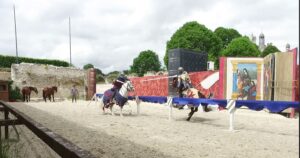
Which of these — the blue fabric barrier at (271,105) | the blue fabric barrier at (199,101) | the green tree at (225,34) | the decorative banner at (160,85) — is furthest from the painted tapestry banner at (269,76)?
the green tree at (225,34)

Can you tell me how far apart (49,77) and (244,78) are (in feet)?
68.8

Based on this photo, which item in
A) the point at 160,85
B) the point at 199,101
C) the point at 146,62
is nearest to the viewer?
the point at 199,101

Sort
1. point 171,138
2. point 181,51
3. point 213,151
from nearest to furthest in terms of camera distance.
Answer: point 213,151 < point 171,138 < point 181,51

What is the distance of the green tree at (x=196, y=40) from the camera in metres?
46.2

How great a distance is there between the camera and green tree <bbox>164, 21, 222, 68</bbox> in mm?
46156

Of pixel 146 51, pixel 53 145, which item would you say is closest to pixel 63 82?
pixel 53 145

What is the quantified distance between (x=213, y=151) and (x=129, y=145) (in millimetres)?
1654

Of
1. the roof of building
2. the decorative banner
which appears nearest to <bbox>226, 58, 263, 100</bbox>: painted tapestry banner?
the decorative banner

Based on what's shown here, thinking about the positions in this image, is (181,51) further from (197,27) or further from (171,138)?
(197,27)

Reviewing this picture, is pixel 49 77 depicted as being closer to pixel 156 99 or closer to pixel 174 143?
pixel 156 99

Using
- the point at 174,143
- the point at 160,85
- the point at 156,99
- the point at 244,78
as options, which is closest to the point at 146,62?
the point at 160,85

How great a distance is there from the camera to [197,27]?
155ft

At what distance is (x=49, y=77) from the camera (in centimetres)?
3173

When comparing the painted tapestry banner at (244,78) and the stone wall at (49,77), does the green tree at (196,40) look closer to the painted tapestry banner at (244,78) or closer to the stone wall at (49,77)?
the stone wall at (49,77)
